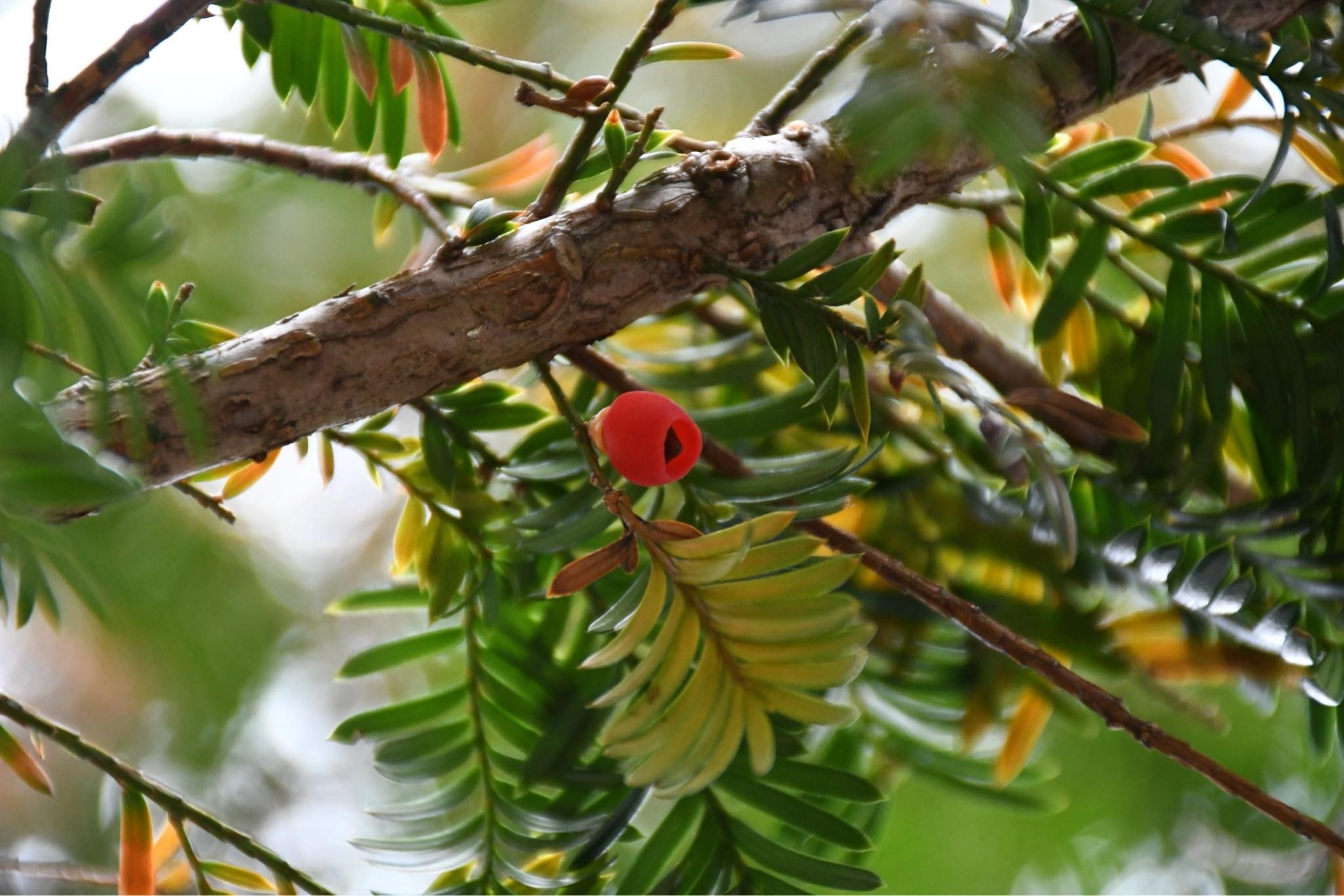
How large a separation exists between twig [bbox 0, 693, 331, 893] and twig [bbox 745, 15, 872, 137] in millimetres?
322

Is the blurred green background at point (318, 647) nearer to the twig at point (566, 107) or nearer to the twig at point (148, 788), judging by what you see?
the twig at point (566, 107)

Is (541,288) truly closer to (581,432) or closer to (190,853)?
(581,432)

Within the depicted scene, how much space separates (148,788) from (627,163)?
282mm

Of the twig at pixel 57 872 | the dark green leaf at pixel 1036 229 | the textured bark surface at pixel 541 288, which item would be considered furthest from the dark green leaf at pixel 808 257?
the twig at pixel 57 872

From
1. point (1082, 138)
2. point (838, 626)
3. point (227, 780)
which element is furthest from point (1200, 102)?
point (227, 780)

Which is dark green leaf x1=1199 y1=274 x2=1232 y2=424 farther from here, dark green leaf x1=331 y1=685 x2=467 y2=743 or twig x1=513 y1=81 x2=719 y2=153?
dark green leaf x1=331 y1=685 x2=467 y2=743

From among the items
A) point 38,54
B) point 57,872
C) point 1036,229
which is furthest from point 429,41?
point 57,872

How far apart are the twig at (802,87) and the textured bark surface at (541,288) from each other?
0.08ft

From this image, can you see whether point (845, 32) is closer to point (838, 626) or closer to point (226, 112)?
point (838, 626)

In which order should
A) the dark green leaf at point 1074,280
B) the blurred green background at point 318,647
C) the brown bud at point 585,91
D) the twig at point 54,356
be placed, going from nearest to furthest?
the twig at point 54,356, the brown bud at point 585,91, the dark green leaf at point 1074,280, the blurred green background at point 318,647

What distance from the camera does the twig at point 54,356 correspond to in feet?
0.82

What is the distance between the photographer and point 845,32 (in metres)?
0.39

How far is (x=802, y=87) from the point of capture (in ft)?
1.32

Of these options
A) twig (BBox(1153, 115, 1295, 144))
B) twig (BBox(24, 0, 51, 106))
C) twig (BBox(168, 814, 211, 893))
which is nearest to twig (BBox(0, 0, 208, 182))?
twig (BBox(24, 0, 51, 106))
